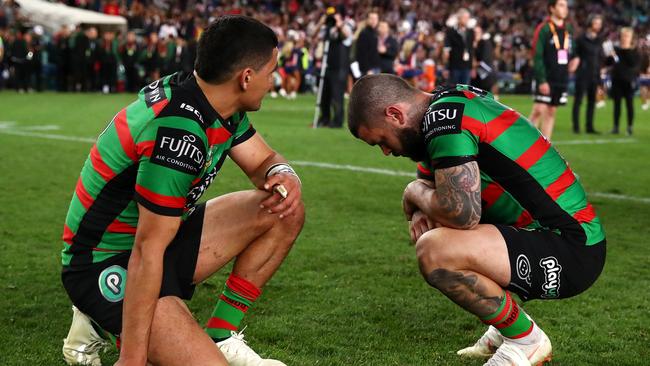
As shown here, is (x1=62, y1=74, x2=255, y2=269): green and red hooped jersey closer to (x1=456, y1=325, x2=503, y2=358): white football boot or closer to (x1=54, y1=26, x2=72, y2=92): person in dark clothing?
(x1=456, y1=325, x2=503, y2=358): white football boot

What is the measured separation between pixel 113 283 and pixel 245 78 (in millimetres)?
939

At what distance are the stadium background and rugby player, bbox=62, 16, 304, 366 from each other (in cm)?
47

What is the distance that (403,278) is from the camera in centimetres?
580

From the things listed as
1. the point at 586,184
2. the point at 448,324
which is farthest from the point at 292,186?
the point at 586,184

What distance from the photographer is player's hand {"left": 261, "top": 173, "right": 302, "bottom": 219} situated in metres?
3.98

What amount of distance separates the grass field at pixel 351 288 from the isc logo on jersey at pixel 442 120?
1.03m

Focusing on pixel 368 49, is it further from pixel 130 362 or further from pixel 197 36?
pixel 197 36

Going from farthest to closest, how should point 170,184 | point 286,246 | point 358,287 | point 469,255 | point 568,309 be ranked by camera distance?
point 358,287
point 568,309
point 286,246
point 469,255
point 170,184

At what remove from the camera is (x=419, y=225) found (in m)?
A: 4.25

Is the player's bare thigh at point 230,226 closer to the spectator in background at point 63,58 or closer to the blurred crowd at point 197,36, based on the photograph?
the blurred crowd at point 197,36

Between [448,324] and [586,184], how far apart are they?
18.5ft

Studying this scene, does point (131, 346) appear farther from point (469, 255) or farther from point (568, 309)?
point (568, 309)

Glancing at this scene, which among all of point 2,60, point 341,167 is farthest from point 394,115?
point 2,60

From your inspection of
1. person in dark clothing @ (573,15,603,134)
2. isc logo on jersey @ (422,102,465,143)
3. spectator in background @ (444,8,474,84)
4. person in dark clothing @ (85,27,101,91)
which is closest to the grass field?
isc logo on jersey @ (422,102,465,143)
